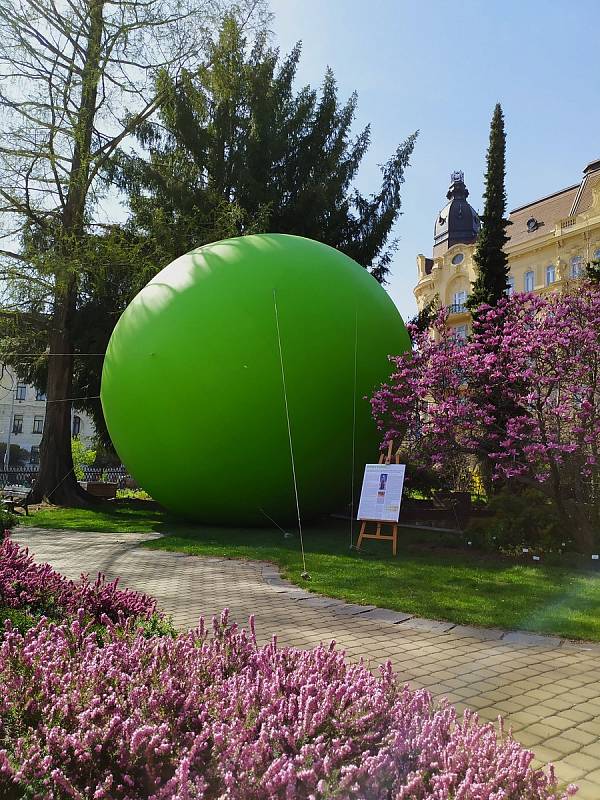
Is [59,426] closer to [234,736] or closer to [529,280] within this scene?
[234,736]

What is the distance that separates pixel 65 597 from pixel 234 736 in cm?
318

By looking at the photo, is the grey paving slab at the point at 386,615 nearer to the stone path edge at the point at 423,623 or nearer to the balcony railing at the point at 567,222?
the stone path edge at the point at 423,623

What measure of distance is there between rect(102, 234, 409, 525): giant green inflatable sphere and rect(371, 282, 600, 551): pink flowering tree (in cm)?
93

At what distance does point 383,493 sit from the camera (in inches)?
392

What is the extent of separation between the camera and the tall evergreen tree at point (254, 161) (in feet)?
63.7

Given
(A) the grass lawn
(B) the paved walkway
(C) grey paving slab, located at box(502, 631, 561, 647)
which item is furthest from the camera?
(A) the grass lawn

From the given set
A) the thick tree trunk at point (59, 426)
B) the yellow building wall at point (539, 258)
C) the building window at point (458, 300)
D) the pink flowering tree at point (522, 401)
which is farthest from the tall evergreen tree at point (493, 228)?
the building window at point (458, 300)

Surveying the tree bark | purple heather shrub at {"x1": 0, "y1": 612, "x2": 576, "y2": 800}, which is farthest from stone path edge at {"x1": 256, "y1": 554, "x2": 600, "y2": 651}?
the tree bark

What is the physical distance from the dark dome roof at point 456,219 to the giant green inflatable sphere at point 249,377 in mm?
49968

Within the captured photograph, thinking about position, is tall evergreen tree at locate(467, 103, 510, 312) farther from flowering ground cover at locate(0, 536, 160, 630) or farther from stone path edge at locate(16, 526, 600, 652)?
flowering ground cover at locate(0, 536, 160, 630)

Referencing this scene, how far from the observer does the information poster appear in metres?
9.79

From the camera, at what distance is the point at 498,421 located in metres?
11.6

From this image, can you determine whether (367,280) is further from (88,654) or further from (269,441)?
(88,654)

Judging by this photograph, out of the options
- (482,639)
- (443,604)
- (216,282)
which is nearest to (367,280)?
(216,282)
